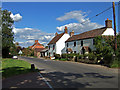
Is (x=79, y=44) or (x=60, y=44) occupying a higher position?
(x=60, y=44)

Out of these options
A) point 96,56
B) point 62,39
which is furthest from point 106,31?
point 62,39

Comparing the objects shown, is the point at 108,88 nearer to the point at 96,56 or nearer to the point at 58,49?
the point at 96,56

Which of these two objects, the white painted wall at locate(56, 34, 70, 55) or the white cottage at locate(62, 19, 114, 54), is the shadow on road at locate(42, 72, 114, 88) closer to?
the white cottage at locate(62, 19, 114, 54)

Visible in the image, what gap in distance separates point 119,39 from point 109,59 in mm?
3371

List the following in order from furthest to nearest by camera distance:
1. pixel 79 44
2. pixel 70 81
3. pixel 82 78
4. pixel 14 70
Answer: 1. pixel 79 44
2. pixel 14 70
3. pixel 82 78
4. pixel 70 81

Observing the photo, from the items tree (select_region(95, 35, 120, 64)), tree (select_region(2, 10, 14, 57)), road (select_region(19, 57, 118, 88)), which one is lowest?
road (select_region(19, 57, 118, 88))

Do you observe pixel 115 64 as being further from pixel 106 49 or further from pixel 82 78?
pixel 82 78

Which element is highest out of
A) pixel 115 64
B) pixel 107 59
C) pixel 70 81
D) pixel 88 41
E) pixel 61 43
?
pixel 61 43

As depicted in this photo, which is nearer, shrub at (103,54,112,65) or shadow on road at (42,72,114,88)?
shadow on road at (42,72,114,88)

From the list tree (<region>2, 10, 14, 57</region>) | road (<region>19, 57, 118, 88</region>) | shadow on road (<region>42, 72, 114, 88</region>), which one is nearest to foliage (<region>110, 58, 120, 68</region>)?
road (<region>19, 57, 118, 88</region>)

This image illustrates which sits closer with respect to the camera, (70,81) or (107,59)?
(70,81)

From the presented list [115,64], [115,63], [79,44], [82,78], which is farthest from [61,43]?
[82,78]

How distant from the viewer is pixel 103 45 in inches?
866

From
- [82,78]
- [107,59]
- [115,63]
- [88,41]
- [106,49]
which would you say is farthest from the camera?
[88,41]
